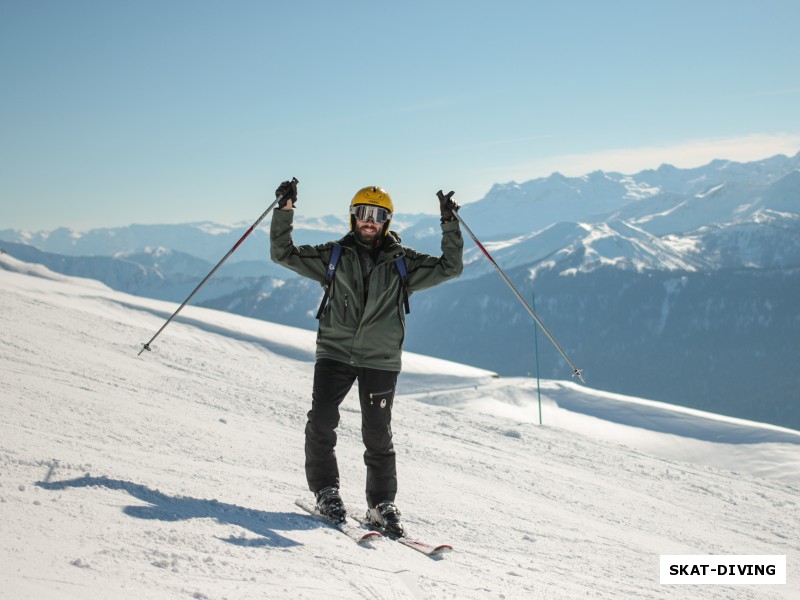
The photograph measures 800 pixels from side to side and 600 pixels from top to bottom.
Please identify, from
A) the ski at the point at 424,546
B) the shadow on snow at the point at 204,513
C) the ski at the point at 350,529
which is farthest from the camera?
the ski at the point at 424,546

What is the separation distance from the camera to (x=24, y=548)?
3.25 meters

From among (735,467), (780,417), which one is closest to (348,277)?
(735,467)

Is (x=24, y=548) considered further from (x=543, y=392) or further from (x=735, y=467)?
(x=543, y=392)

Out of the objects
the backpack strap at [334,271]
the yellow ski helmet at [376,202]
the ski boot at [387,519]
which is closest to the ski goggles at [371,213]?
the yellow ski helmet at [376,202]

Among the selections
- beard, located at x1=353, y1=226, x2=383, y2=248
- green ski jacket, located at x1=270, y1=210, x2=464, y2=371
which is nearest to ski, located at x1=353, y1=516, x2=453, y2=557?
green ski jacket, located at x1=270, y1=210, x2=464, y2=371

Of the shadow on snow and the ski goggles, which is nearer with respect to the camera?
the shadow on snow

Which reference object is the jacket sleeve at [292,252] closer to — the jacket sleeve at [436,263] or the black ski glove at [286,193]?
the black ski glove at [286,193]

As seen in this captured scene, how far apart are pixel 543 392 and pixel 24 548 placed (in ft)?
83.4

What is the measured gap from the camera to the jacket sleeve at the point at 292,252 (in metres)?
5.21

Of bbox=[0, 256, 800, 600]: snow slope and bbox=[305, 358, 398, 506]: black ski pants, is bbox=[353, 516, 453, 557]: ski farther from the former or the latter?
bbox=[305, 358, 398, 506]: black ski pants

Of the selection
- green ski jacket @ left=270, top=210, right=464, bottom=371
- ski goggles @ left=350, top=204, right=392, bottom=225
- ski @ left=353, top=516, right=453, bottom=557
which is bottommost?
ski @ left=353, top=516, right=453, bottom=557

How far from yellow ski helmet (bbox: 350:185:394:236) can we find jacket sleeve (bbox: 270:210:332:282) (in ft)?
1.18

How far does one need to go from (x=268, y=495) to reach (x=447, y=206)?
9.23ft

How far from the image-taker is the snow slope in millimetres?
3592
